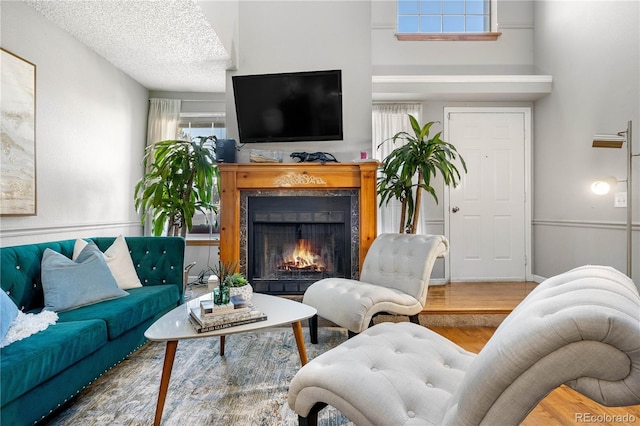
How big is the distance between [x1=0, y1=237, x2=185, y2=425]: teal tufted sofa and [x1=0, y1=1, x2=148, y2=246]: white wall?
0.63 meters

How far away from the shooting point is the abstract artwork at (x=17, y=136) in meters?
2.60

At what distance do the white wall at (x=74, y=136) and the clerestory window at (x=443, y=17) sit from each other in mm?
3602

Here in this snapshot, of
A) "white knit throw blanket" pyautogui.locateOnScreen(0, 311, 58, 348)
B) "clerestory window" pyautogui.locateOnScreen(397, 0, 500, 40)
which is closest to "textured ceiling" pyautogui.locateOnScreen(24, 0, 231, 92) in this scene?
"white knit throw blanket" pyautogui.locateOnScreen(0, 311, 58, 348)

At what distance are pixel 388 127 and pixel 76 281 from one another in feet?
12.0

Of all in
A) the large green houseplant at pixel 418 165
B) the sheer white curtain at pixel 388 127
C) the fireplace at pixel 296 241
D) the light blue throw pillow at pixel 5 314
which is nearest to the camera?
the light blue throw pillow at pixel 5 314

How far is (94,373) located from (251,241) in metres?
1.73

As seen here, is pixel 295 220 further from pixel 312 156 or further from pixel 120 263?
pixel 120 263

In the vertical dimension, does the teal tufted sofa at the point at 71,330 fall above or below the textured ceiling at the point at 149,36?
below

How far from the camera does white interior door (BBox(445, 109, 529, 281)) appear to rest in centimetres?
460

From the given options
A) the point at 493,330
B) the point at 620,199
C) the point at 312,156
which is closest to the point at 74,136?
the point at 312,156

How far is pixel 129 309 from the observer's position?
2281mm

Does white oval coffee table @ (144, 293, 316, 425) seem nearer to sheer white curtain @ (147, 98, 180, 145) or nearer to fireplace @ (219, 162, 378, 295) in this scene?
fireplace @ (219, 162, 378, 295)

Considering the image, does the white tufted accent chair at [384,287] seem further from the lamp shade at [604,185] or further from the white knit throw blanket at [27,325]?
the white knit throw blanket at [27,325]

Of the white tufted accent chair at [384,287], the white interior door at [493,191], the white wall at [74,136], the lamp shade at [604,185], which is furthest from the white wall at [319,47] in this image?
the lamp shade at [604,185]
